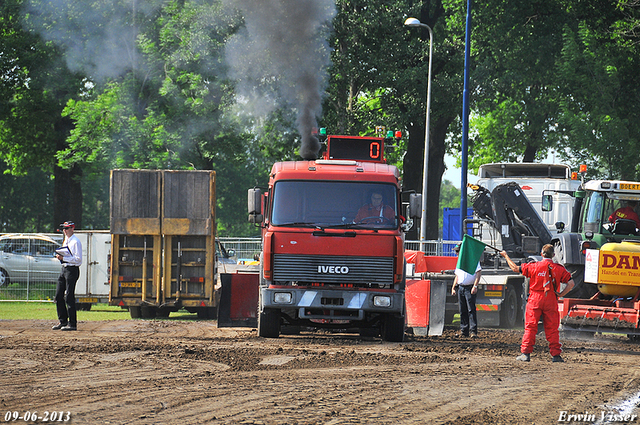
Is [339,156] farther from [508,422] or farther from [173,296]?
[508,422]

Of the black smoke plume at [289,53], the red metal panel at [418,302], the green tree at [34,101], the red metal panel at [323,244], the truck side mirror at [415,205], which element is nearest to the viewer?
the red metal panel at [323,244]

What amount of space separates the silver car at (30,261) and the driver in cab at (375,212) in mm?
11743

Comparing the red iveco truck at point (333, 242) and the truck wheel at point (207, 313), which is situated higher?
the red iveco truck at point (333, 242)

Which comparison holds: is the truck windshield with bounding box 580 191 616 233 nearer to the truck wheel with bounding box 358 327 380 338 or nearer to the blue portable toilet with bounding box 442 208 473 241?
the truck wheel with bounding box 358 327 380 338

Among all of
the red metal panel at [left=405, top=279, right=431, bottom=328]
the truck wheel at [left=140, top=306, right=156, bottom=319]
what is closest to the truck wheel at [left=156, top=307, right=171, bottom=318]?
the truck wheel at [left=140, top=306, right=156, bottom=319]

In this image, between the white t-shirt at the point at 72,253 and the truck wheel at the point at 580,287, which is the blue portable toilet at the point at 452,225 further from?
the white t-shirt at the point at 72,253

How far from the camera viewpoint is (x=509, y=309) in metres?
18.8

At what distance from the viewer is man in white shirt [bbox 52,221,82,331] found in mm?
15469

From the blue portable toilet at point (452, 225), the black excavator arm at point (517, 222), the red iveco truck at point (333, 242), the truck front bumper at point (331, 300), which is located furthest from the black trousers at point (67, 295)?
the blue portable toilet at point (452, 225)

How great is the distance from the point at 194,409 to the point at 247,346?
539 centimetres

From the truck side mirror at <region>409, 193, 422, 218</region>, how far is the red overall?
195 cm

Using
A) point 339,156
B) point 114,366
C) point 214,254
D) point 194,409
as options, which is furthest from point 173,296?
point 194,409

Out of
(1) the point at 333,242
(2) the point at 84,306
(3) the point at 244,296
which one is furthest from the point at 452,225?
(1) the point at 333,242

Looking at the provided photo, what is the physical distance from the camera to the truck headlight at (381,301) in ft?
43.5
